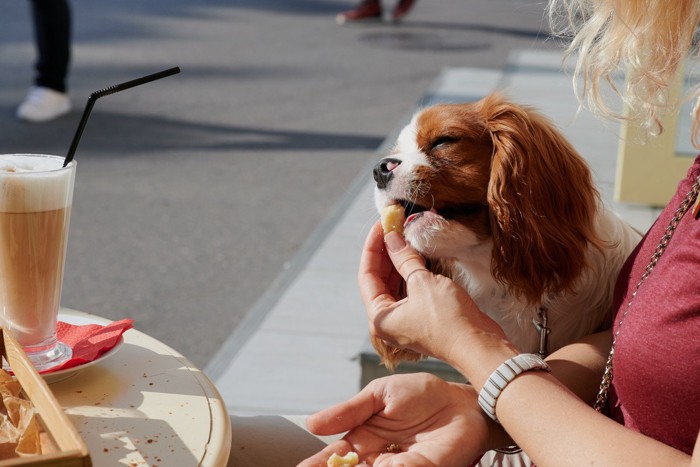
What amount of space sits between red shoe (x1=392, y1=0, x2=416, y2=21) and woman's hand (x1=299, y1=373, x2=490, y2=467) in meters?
11.5

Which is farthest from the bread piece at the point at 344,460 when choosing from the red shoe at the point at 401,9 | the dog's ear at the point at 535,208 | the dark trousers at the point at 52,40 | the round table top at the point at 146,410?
the red shoe at the point at 401,9

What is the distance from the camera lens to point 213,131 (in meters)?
7.39

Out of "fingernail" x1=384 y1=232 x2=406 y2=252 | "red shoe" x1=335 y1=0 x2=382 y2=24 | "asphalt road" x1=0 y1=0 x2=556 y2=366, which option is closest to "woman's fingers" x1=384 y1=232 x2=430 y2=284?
"fingernail" x1=384 y1=232 x2=406 y2=252

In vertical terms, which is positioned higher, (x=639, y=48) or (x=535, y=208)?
(x=639, y=48)

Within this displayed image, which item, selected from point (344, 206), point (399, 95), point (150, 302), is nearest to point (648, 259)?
point (150, 302)

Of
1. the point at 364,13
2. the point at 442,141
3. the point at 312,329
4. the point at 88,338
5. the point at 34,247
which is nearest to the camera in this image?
the point at 34,247

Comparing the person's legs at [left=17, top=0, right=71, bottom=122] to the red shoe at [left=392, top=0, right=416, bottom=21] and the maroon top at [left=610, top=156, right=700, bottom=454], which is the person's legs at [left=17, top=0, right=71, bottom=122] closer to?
the red shoe at [left=392, top=0, right=416, bottom=21]

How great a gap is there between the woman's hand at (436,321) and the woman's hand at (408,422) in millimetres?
75

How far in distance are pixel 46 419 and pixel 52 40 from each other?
6.50 meters

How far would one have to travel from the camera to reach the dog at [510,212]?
1867mm

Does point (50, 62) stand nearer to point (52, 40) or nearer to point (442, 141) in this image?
point (52, 40)

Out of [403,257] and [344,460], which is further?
[403,257]

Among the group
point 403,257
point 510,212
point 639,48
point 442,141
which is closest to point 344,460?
point 403,257

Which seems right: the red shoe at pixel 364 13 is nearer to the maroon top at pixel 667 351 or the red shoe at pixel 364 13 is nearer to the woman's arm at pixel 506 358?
the woman's arm at pixel 506 358
